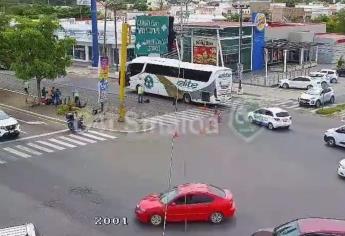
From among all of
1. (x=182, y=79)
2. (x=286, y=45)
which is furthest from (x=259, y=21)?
(x=182, y=79)

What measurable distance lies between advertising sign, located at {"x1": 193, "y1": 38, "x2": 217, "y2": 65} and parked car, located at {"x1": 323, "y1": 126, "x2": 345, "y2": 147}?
25983 mm

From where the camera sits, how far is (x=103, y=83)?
3675 centimetres

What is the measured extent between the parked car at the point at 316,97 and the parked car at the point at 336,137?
36.4ft

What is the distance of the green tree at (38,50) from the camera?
36500mm

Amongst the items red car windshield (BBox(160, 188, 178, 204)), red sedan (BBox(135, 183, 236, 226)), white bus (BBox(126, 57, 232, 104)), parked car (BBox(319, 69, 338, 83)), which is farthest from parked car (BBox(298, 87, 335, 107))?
red car windshield (BBox(160, 188, 178, 204))

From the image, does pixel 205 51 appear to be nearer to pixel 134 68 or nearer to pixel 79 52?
pixel 134 68

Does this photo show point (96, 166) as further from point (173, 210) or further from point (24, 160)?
point (173, 210)

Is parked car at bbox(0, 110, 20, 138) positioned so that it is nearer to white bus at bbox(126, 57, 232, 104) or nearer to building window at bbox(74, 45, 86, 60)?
white bus at bbox(126, 57, 232, 104)

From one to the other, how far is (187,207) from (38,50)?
2277 cm

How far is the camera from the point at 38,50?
36.9 m

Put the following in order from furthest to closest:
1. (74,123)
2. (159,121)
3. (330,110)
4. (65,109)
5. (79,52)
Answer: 1. (79,52)
2. (330,110)
3. (65,109)
4. (159,121)
5. (74,123)

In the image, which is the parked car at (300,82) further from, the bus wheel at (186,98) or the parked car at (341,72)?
the bus wheel at (186,98)

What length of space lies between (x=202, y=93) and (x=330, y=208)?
2042 centimetres

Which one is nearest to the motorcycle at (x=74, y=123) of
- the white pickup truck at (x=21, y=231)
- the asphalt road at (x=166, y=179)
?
the asphalt road at (x=166, y=179)
